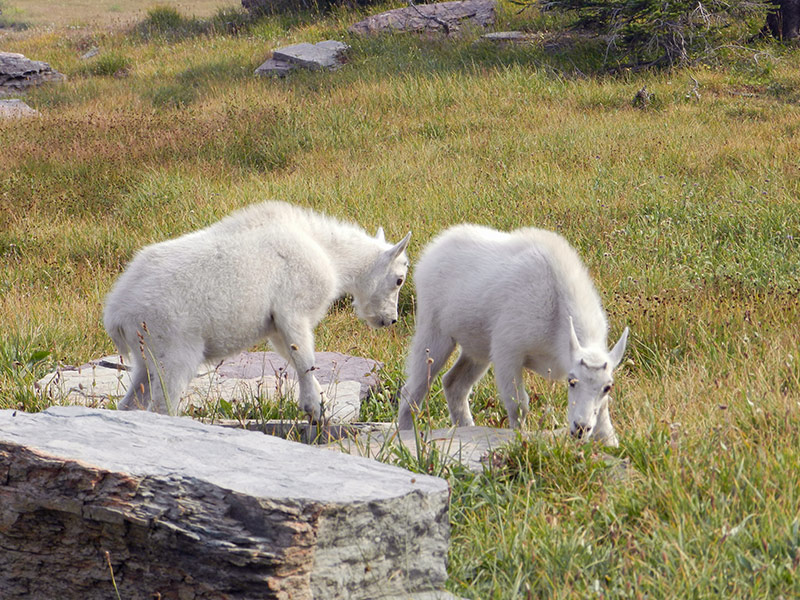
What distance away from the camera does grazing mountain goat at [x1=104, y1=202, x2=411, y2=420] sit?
485 centimetres

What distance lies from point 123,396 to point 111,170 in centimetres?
708

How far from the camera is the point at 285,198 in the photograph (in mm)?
10133

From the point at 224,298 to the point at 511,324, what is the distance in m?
1.68

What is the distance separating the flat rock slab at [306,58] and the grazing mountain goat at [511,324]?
1371 centimetres

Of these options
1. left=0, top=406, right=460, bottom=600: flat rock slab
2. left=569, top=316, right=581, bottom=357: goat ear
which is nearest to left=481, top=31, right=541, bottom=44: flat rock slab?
left=569, top=316, right=581, bottom=357: goat ear

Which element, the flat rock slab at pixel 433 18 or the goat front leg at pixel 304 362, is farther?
the flat rock slab at pixel 433 18

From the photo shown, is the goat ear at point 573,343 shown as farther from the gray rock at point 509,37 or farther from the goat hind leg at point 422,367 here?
the gray rock at point 509,37

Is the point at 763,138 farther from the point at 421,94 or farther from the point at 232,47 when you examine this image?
the point at 232,47

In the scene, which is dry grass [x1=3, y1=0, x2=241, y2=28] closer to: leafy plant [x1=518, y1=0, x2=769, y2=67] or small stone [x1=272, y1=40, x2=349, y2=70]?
small stone [x1=272, y1=40, x2=349, y2=70]

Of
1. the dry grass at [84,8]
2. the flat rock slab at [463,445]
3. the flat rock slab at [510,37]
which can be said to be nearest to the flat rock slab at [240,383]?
the flat rock slab at [463,445]

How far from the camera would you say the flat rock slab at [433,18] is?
20625 mm

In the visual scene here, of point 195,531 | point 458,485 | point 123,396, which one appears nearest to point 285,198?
point 123,396

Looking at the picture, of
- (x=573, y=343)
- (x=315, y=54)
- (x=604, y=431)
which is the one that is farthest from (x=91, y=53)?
(x=604, y=431)

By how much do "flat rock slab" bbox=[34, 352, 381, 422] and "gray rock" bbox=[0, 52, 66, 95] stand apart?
16858 millimetres
